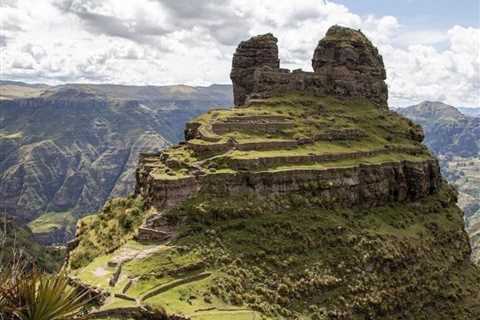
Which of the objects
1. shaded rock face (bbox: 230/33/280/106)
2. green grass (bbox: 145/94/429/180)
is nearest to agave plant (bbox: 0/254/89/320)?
green grass (bbox: 145/94/429/180)

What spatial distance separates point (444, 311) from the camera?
9869 cm

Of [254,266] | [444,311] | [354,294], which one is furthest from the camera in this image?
[444,311]

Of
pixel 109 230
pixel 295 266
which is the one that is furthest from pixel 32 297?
pixel 109 230

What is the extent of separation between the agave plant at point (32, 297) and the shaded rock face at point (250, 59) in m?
115

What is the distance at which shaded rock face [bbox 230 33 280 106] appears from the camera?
452 ft

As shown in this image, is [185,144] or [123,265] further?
[185,144]

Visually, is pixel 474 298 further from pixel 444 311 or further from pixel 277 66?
pixel 277 66

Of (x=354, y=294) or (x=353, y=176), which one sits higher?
(x=353, y=176)

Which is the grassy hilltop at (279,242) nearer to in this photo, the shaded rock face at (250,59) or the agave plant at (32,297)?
the shaded rock face at (250,59)

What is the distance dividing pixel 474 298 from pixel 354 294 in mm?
31593

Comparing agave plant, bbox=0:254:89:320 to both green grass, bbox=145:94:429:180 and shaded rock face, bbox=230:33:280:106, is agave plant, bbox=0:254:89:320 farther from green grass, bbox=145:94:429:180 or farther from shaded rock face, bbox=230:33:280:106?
shaded rock face, bbox=230:33:280:106

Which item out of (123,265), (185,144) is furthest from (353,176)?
(123,265)

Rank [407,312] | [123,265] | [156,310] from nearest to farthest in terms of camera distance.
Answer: [156,310], [123,265], [407,312]

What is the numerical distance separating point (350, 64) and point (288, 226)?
61561mm
